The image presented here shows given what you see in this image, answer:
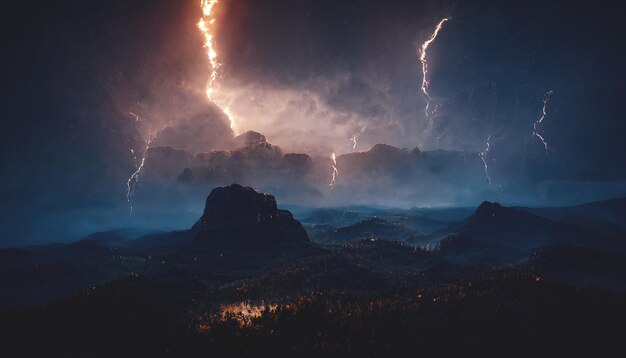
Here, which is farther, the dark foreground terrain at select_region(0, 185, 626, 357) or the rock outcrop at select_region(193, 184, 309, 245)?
the rock outcrop at select_region(193, 184, 309, 245)

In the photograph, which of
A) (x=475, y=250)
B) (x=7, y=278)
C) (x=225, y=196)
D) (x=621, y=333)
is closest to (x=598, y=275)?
(x=475, y=250)

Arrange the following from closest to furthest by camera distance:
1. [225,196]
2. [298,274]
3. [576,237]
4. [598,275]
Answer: [298,274], [598,275], [225,196], [576,237]

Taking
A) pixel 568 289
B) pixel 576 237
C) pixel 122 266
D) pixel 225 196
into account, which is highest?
pixel 225 196

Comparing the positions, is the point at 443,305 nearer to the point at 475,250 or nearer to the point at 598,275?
the point at 598,275

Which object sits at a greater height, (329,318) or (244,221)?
(244,221)

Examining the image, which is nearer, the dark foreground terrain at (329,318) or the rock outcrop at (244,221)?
the dark foreground terrain at (329,318)

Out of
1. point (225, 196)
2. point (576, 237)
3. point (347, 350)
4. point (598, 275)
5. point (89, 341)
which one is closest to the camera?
point (347, 350)

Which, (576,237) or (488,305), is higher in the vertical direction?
(488,305)

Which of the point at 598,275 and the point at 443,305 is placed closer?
the point at 443,305

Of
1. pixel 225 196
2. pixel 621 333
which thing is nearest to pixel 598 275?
pixel 621 333

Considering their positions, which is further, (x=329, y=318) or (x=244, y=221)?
(x=244, y=221)
